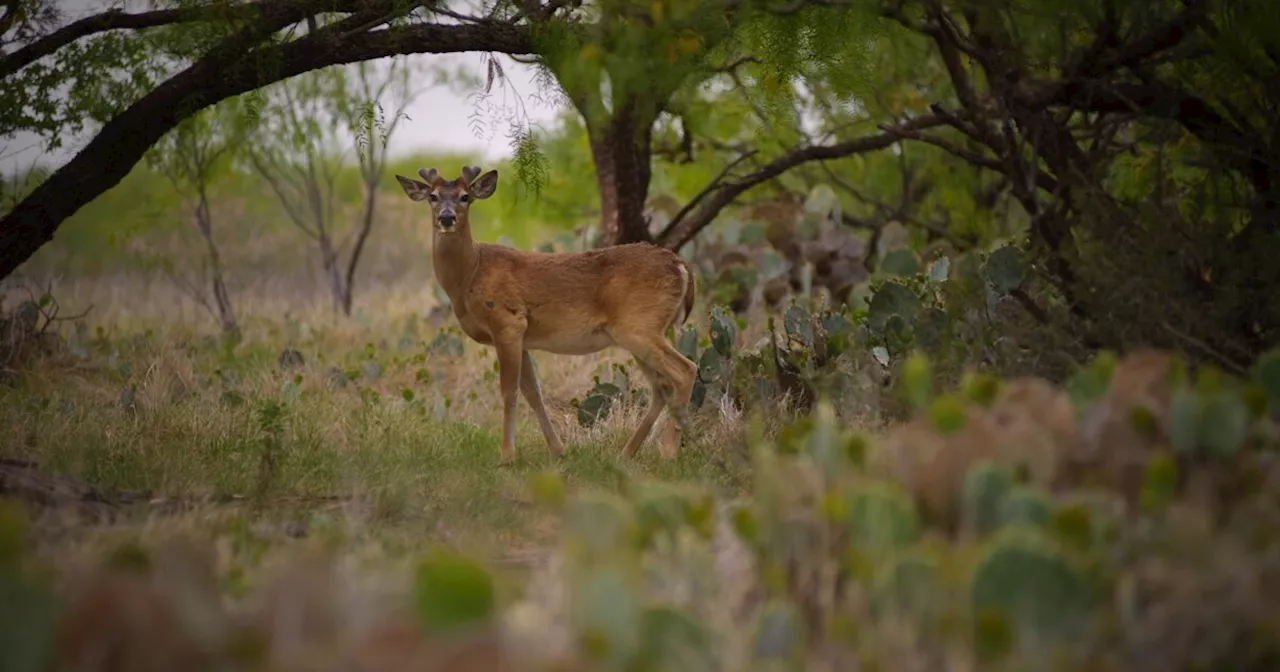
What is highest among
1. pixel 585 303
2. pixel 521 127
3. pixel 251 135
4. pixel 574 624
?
pixel 251 135

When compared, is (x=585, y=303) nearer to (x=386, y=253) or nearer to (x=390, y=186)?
(x=386, y=253)

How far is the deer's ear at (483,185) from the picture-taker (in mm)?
9133

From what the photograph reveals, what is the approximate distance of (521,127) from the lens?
7.84 metres

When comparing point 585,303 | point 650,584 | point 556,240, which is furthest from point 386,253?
point 650,584

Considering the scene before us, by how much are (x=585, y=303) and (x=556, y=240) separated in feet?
19.9

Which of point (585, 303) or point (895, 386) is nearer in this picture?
point (895, 386)

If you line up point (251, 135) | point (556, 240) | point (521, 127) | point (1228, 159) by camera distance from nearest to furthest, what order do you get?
point (1228, 159), point (521, 127), point (556, 240), point (251, 135)

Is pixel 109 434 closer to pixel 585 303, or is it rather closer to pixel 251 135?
pixel 585 303

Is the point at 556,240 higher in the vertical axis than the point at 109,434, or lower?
higher

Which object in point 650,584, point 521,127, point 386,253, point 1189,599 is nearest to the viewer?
point 1189,599

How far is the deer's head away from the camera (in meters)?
8.93

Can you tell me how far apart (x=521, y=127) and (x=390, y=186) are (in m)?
20.9

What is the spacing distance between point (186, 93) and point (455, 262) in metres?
1.93

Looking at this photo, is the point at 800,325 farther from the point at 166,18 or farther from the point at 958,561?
the point at 958,561
